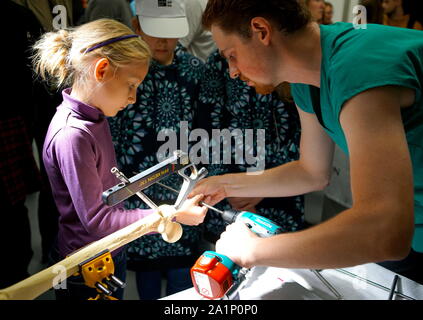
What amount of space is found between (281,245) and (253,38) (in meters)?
0.47

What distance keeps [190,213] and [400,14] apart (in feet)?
5.24

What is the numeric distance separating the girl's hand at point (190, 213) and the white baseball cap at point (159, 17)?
588 millimetres

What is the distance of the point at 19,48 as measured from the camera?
1.05 meters

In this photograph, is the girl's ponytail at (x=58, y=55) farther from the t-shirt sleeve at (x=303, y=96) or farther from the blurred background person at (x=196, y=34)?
the blurred background person at (x=196, y=34)

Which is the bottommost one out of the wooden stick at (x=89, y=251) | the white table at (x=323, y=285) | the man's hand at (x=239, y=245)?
the white table at (x=323, y=285)

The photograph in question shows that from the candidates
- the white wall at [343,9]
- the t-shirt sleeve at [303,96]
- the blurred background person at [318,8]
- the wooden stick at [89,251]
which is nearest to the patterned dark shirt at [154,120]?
the wooden stick at [89,251]

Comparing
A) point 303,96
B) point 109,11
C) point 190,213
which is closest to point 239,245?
point 190,213

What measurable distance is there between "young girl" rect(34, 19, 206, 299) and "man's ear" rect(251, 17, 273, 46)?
30 cm

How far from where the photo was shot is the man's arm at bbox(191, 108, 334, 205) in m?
1.15

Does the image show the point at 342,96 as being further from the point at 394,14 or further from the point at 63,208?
the point at 394,14

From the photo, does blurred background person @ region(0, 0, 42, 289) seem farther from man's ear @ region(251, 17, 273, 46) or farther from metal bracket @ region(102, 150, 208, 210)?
man's ear @ region(251, 17, 273, 46)

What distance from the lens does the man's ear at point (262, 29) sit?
82 centimetres

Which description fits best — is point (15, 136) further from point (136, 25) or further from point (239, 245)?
point (239, 245)

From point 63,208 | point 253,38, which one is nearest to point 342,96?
point 253,38
